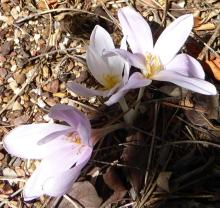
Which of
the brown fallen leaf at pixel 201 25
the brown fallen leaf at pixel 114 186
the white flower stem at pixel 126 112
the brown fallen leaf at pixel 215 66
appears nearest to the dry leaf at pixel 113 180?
the brown fallen leaf at pixel 114 186

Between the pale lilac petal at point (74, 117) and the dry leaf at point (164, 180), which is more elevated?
the pale lilac petal at point (74, 117)

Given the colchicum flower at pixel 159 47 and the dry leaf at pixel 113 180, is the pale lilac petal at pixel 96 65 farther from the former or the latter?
the dry leaf at pixel 113 180

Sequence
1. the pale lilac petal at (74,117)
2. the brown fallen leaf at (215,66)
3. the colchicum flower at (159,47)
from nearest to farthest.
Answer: the pale lilac petal at (74,117), the colchicum flower at (159,47), the brown fallen leaf at (215,66)

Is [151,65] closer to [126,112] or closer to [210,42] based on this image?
[126,112]

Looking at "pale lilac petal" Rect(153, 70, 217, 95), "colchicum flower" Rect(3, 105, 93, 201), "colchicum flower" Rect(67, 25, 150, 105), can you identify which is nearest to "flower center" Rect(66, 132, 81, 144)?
"colchicum flower" Rect(3, 105, 93, 201)

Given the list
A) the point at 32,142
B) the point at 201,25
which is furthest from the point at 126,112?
the point at 201,25

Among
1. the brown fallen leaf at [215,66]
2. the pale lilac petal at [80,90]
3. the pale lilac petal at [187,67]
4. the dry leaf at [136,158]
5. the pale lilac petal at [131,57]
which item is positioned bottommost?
the dry leaf at [136,158]

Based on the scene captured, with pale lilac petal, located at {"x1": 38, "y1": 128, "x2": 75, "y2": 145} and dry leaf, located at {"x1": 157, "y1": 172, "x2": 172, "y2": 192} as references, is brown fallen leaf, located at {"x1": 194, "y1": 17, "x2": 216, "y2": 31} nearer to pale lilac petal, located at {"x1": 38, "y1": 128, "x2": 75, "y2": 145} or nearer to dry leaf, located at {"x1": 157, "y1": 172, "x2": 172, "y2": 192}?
dry leaf, located at {"x1": 157, "y1": 172, "x2": 172, "y2": 192}
